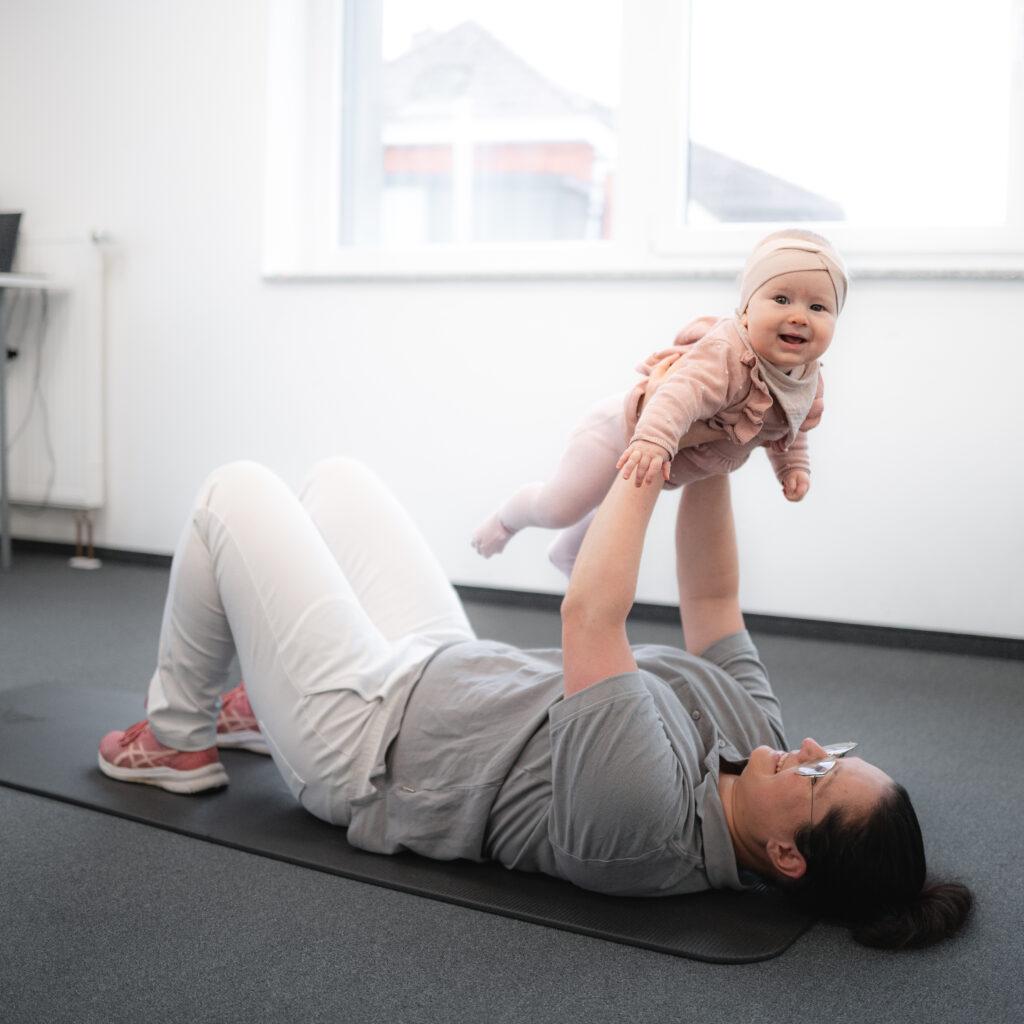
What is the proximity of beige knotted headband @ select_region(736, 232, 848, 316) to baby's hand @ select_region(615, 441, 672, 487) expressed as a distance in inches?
9.8

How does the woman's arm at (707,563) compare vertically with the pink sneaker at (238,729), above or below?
above

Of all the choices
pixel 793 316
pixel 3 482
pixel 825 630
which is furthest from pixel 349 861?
pixel 3 482

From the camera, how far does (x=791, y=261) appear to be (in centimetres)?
130

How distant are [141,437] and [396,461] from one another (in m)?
0.97

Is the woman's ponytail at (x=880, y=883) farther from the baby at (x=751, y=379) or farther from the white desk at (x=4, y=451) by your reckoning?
the white desk at (x=4, y=451)

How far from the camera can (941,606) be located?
9.88ft

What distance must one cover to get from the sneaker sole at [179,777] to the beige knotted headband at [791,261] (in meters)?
1.04

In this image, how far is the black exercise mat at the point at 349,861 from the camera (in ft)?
4.44

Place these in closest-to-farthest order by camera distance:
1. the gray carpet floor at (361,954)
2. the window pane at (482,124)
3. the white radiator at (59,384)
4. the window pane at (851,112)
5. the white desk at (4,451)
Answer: the gray carpet floor at (361,954), the window pane at (851,112), the window pane at (482,124), the white desk at (4,451), the white radiator at (59,384)

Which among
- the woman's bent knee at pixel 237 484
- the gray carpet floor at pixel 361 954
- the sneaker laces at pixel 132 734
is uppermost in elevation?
the woman's bent knee at pixel 237 484

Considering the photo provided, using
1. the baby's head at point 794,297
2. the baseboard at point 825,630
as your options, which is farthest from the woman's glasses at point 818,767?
the baseboard at point 825,630

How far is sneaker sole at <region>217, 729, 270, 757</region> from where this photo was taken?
196 cm

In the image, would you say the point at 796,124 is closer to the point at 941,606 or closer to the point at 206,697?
the point at 941,606

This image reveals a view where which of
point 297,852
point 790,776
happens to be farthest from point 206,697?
point 790,776
